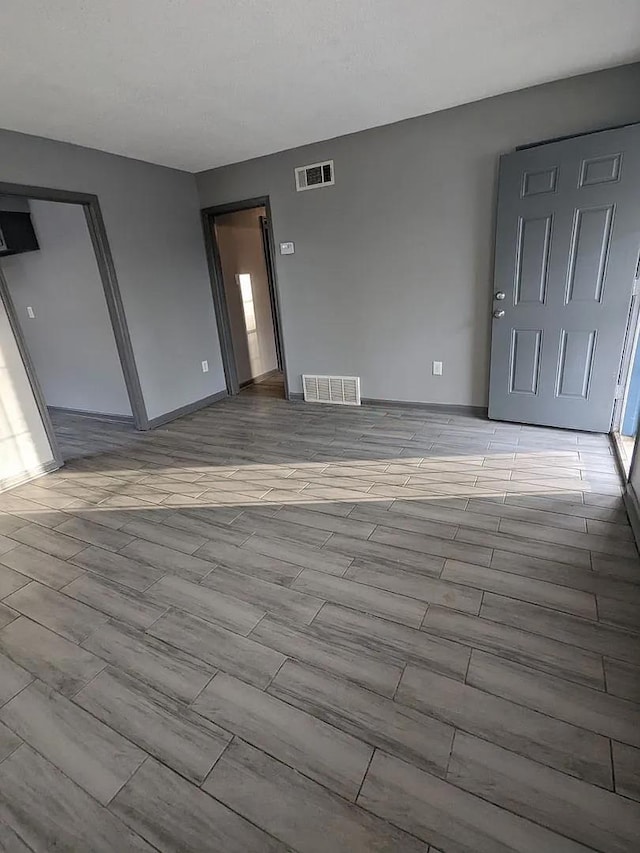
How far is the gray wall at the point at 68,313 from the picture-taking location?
163 inches

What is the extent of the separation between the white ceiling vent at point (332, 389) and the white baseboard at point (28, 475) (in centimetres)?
250

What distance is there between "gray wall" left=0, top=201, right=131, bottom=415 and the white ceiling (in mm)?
1155

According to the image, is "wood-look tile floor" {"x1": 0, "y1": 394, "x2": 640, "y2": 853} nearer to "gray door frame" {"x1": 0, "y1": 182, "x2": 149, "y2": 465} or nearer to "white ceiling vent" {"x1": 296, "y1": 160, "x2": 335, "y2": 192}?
"gray door frame" {"x1": 0, "y1": 182, "x2": 149, "y2": 465}

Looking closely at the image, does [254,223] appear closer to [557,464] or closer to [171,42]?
[171,42]

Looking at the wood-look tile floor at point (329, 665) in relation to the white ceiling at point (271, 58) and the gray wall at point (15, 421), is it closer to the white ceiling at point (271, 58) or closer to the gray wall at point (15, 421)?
the gray wall at point (15, 421)

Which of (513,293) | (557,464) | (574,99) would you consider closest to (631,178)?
(574,99)

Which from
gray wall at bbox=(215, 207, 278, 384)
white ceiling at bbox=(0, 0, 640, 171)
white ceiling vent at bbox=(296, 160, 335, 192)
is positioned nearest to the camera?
white ceiling at bbox=(0, 0, 640, 171)

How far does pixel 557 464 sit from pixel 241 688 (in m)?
2.45

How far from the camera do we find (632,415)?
3.13 m

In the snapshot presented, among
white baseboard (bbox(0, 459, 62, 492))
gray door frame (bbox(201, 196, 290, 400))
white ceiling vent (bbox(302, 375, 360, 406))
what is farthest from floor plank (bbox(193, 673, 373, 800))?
gray door frame (bbox(201, 196, 290, 400))

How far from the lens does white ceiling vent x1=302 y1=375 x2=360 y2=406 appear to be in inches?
173

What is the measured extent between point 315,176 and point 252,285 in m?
1.89

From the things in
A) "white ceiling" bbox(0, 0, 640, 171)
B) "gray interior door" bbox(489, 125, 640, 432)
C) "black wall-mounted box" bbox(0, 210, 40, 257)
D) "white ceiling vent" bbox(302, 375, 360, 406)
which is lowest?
"white ceiling vent" bbox(302, 375, 360, 406)

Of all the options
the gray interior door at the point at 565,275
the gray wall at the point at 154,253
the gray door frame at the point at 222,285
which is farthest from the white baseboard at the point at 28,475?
the gray interior door at the point at 565,275
